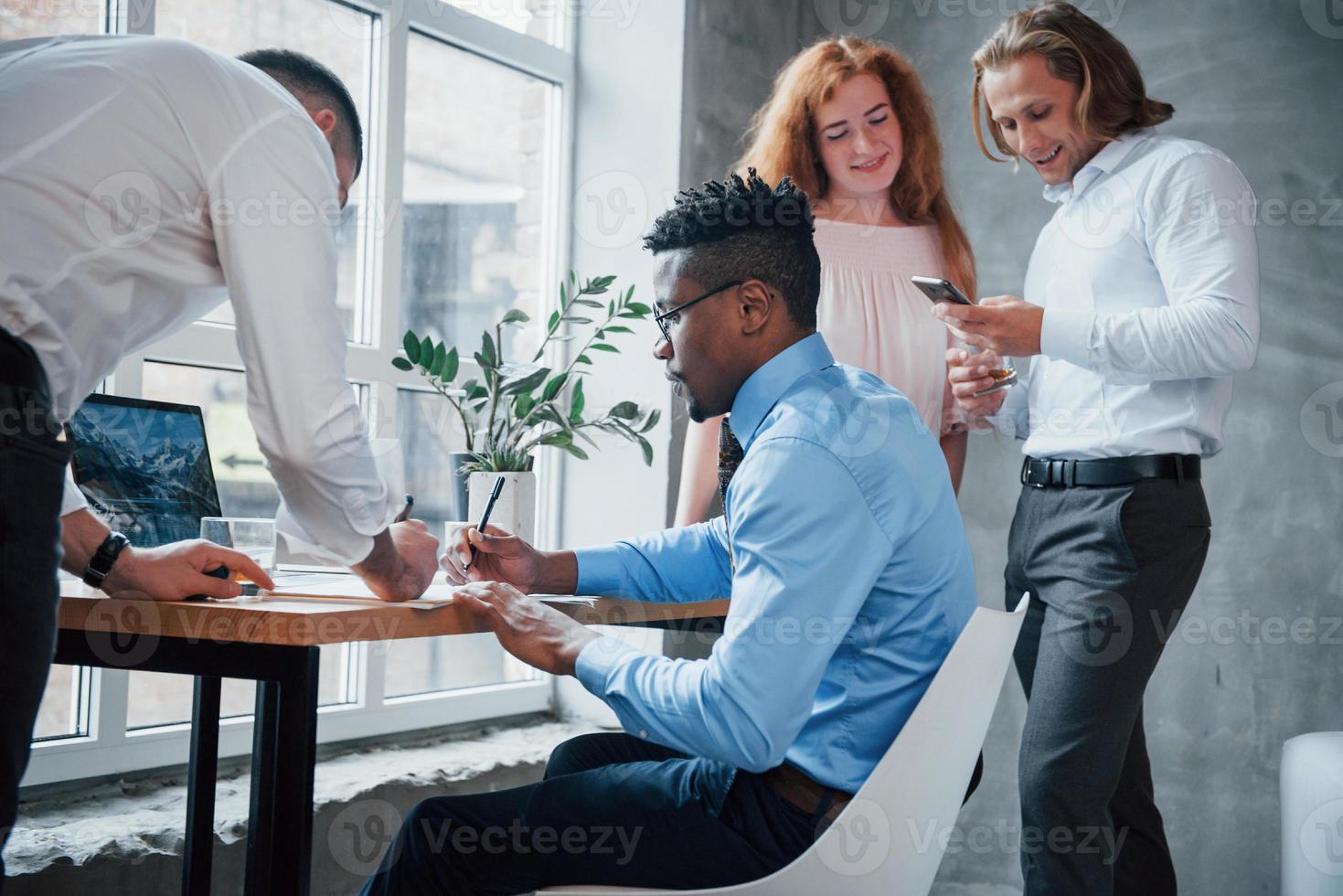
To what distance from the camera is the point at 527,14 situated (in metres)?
3.30

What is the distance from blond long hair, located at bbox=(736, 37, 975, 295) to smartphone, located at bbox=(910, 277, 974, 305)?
1.43 feet

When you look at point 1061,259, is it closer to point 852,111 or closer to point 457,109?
point 852,111

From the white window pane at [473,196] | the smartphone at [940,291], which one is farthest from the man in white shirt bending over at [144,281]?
the white window pane at [473,196]

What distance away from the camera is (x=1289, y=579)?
292 cm

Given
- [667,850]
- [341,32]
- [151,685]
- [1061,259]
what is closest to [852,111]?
[1061,259]

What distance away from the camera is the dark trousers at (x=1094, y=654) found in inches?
74.6

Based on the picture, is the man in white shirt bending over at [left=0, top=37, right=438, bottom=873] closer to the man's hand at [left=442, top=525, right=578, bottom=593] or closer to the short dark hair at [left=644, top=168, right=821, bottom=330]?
the man's hand at [left=442, top=525, right=578, bottom=593]

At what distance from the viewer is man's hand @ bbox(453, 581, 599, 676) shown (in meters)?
1.41

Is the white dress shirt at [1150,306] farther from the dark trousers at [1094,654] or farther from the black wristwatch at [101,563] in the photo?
the black wristwatch at [101,563]

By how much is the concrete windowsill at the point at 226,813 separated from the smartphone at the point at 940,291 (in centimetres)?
154

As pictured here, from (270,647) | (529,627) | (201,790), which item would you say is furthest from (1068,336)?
(201,790)

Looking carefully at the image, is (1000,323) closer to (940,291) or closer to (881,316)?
(940,291)

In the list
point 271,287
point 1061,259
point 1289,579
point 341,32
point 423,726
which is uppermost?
point 341,32

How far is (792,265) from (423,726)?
1.86 meters
